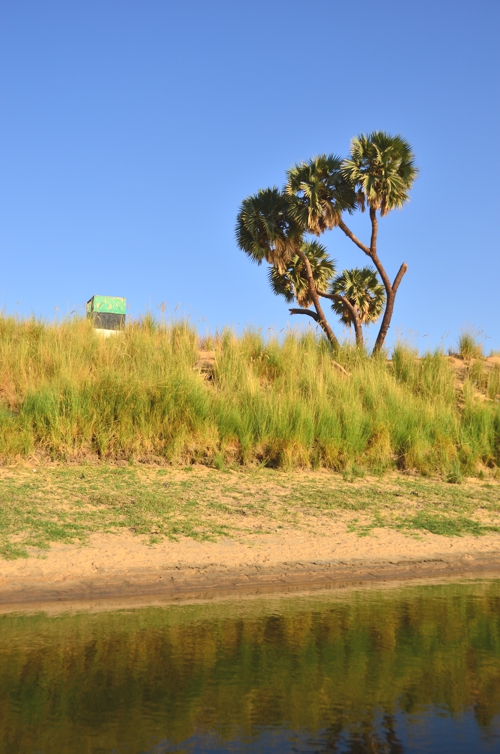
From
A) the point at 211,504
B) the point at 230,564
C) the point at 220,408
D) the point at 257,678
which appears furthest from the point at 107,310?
the point at 257,678

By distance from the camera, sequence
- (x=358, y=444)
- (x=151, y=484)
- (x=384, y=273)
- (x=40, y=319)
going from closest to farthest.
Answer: (x=151, y=484)
(x=358, y=444)
(x=40, y=319)
(x=384, y=273)

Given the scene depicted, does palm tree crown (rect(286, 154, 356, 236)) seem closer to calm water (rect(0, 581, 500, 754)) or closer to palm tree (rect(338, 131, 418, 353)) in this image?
palm tree (rect(338, 131, 418, 353))

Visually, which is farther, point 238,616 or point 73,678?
point 238,616

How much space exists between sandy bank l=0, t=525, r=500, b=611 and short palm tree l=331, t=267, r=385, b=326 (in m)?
22.6

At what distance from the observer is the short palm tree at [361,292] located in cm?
3125

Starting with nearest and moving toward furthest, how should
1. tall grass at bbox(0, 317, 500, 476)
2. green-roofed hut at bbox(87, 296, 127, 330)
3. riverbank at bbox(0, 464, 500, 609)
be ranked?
riverbank at bbox(0, 464, 500, 609), tall grass at bbox(0, 317, 500, 476), green-roofed hut at bbox(87, 296, 127, 330)

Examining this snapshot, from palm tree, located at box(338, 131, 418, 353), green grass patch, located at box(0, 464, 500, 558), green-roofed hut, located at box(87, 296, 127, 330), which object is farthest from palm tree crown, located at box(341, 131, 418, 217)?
green grass patch, located at box(0, 464, 500, 558)

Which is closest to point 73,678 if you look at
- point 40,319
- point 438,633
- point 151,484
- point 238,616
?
point 238,616

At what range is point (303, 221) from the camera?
2689 centimetres

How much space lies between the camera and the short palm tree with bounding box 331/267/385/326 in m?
31.2

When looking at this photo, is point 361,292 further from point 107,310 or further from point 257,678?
point 257,678

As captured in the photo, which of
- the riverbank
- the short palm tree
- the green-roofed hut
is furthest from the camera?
the short palm tree

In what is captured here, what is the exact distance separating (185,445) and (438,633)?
650cm

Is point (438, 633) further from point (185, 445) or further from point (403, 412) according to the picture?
point (403, 412)
